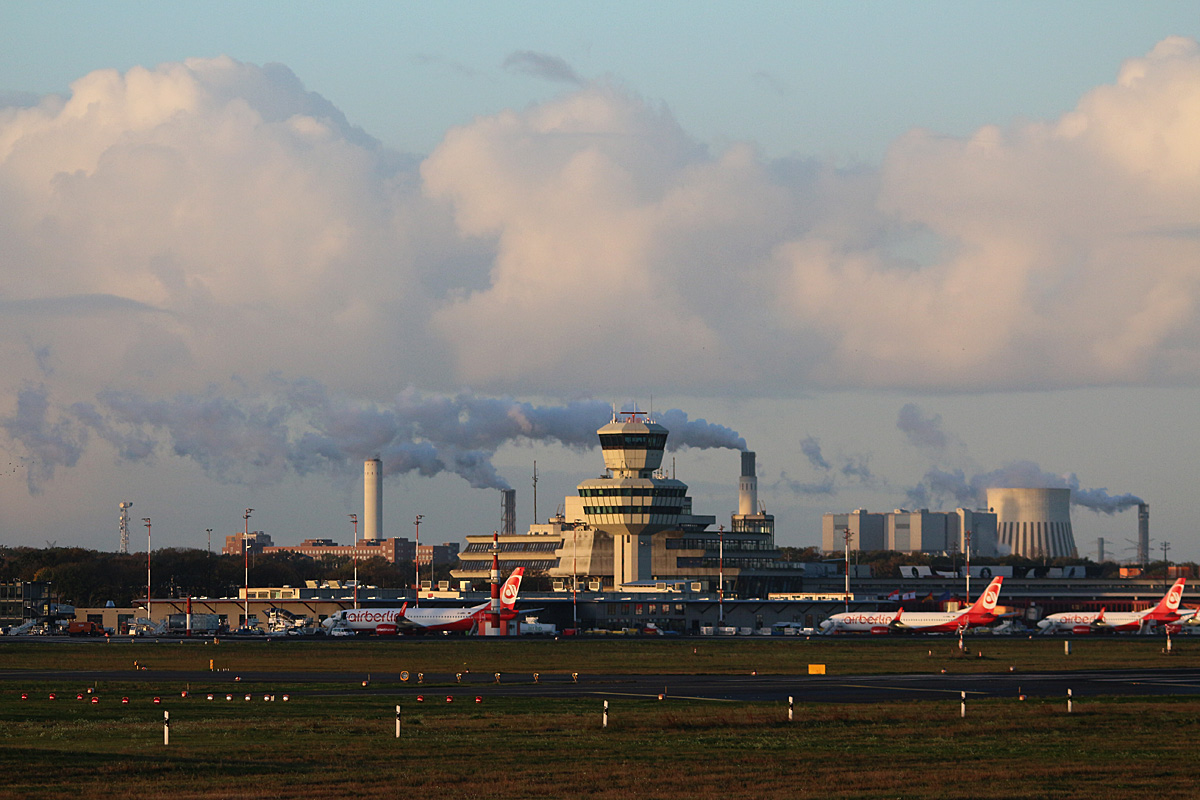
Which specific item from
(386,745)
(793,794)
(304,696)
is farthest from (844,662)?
(793,794)

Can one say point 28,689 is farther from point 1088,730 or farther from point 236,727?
Result: point 1088,730

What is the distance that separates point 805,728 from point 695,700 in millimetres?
13666

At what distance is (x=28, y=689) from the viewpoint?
247 ft

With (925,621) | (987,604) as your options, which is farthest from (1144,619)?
(925,621)

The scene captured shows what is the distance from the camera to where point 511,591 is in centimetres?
16762

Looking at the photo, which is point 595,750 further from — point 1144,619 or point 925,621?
point 1144,619

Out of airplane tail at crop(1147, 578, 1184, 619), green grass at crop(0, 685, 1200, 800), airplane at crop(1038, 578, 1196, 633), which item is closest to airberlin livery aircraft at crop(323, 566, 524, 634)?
airplane at crop(1038, 578, 1196, 633)

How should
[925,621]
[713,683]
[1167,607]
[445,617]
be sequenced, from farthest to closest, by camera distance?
[1167,607] < [925,621] < [445,617] < [713,683]

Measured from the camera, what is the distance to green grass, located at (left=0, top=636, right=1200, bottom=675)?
98375 millimetres

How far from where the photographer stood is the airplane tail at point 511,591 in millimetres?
167375

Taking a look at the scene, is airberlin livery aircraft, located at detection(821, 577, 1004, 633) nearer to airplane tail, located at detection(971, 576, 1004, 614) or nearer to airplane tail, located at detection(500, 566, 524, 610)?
airplane tail, located at detection(971, 576, 1004, 614)

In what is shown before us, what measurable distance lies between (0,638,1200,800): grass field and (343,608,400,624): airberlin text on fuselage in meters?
92.2

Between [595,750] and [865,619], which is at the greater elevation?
[595,750]

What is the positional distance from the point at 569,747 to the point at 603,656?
6936 cm
